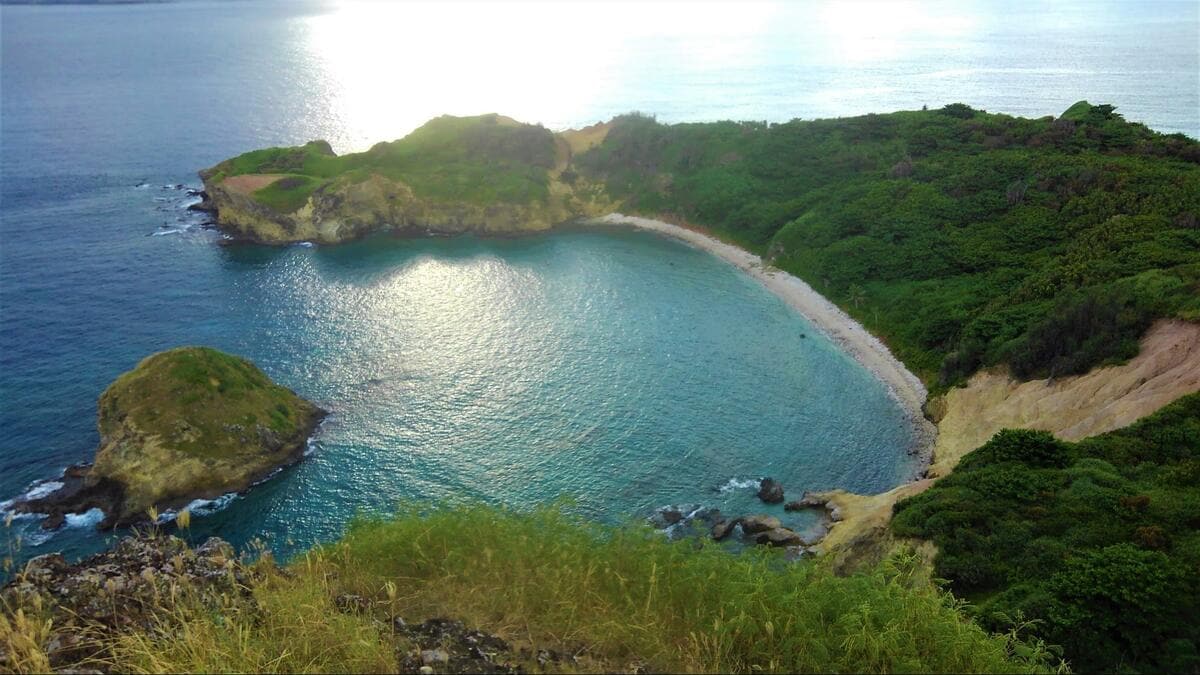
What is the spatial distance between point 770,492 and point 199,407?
43364 mm

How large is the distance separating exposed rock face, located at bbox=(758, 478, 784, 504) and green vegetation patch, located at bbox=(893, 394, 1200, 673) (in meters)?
10.5

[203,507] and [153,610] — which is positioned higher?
[153,610]

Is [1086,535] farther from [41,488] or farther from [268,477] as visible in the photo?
[41,488]

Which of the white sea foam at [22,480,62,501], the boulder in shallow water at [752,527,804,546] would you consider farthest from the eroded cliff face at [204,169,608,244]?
the boulder in shallow water at [752,527,804,546]

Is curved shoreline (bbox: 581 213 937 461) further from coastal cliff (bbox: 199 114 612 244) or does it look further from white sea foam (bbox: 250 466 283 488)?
white sea foam (bbox: 250 466 283 488)

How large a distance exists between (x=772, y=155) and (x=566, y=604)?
105128 millimetres

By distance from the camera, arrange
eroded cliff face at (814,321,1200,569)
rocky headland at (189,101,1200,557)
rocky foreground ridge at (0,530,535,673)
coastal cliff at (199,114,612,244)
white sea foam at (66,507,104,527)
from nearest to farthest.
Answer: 1. rocky foreground ridge at (0,530,535,673)
2. eroded cliff face at (814,321,1200,569)
3. white sea foam at (66,507,104,527)
4. rocky headland at (189,101,1200,557)
5. coastal cliff at (199,114,612,244)

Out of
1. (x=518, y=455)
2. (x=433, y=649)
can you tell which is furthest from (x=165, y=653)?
(x=518, y=455)

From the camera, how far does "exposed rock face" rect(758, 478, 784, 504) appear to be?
49500 mm

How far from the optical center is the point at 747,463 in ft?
175

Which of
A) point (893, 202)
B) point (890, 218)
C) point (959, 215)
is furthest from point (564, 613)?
point (893, 202)

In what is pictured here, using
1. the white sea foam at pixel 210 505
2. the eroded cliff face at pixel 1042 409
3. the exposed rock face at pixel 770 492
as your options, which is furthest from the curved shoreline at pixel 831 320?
the white sea foam at pixel 210 505

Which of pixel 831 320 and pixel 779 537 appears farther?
pixel 831 320

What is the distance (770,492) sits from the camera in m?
49.6
